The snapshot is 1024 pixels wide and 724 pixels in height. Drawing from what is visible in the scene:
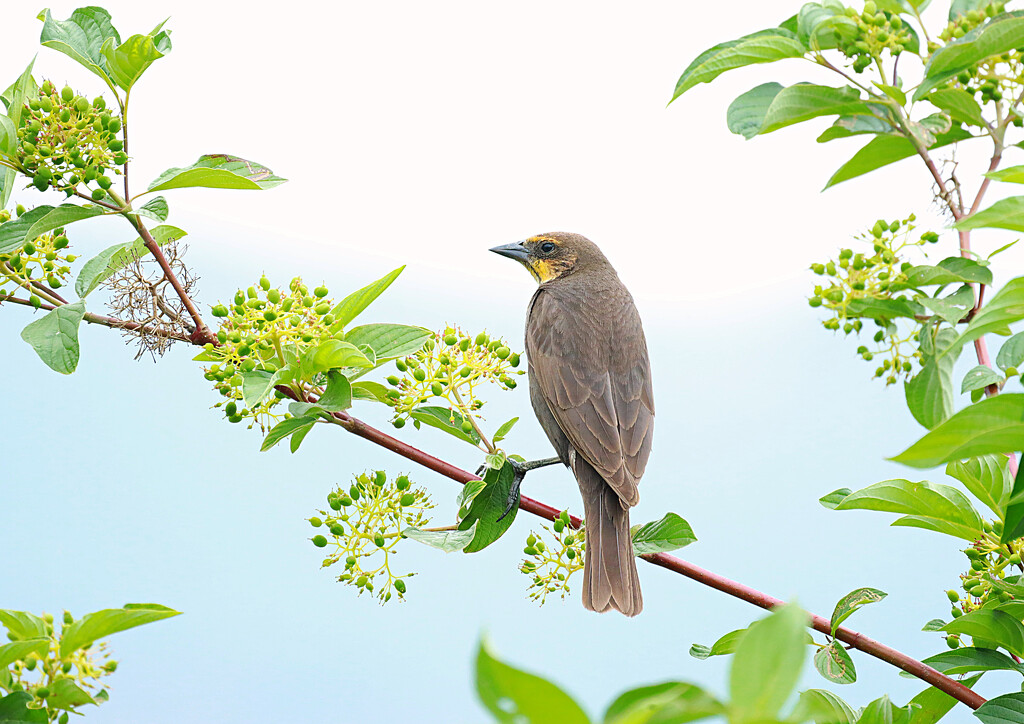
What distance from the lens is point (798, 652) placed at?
1.75ft

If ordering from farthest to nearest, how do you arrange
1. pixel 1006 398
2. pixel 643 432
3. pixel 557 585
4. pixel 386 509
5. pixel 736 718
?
pixel 643 432, pixel 557 585, pixel 386 509, pixel 1006 398, pixel 736 718

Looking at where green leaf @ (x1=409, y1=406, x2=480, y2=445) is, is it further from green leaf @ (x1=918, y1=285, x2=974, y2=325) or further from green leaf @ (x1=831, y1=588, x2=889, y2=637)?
green leaf @ (x1=918, y1=285, x2=974, y2=325)

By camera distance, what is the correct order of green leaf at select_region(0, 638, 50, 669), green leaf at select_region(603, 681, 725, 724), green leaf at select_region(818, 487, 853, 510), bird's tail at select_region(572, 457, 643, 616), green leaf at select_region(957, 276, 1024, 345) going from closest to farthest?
green leaf at select_region(603, 681, 725, 724), green leaf at select_region(957, 276, 1024, 345), green leaf at select_region(0, 638, 50, 669), green leaf at select_region(818, 487, 853, 510), bird's tail at select_region(572, 457, 643, 616)

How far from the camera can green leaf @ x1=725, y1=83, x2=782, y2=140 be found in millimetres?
1589

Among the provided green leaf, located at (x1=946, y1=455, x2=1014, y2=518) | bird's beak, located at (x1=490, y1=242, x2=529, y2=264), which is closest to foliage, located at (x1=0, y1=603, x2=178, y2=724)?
green leaf, located at (x1=946, y1=455, x2=1014, y2=518)

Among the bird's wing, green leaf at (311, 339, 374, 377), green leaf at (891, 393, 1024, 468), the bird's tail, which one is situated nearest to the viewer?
green leaf at (891, 393, 1024, 468)

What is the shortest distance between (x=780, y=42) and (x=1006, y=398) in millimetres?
770

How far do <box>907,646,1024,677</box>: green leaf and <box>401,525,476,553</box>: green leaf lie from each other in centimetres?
87

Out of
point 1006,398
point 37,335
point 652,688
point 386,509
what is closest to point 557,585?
point 386,509

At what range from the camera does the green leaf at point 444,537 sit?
5.33 feet

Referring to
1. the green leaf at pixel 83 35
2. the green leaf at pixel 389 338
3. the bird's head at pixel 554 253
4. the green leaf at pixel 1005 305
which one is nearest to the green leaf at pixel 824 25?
the green leaf at pixel 1005 305

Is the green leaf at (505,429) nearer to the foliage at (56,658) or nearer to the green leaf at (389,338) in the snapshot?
the green leaf at (389,338)

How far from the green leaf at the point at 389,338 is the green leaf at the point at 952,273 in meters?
0.85

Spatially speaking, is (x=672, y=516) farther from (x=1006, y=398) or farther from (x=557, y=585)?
(x=1006, y=398)
